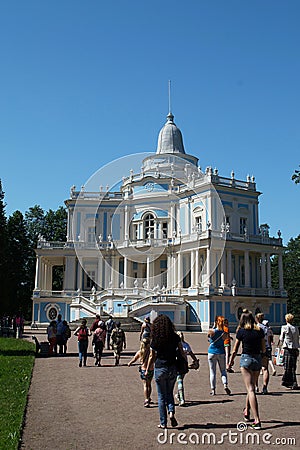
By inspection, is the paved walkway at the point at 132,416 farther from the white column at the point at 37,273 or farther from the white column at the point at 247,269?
the white column at the point at 37,273

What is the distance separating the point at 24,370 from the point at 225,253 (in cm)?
3063

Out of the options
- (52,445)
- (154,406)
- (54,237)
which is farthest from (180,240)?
(52,445)

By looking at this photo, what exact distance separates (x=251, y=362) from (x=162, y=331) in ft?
5.05

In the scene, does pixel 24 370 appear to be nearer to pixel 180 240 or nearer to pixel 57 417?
pixel 57 417

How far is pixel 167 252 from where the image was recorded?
A: 46219 millimetres

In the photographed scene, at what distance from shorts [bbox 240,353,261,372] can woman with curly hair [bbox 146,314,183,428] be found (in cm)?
109

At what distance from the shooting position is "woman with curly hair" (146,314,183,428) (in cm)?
769

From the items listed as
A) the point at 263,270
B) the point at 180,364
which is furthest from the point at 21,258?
the point at 180,364

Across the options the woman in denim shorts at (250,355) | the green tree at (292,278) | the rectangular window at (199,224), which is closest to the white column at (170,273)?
the rectangular window at (199,224)

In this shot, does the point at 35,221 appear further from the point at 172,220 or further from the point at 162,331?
the point at 162,331

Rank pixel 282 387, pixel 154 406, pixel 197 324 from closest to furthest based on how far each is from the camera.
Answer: pixel 154 406
pixel 282 387
pixel 197 324

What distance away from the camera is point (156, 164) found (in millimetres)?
52719

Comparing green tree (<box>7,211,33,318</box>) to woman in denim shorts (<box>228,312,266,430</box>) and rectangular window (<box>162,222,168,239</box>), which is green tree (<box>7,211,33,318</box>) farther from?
woman in denim shorts (<box>228,312,266,430</box>)

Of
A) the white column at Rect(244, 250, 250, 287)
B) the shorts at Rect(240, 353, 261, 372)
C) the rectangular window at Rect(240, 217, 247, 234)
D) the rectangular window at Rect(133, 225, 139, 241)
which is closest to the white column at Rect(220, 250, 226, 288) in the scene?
the white column at Rect(244, 250, 250, 287)
